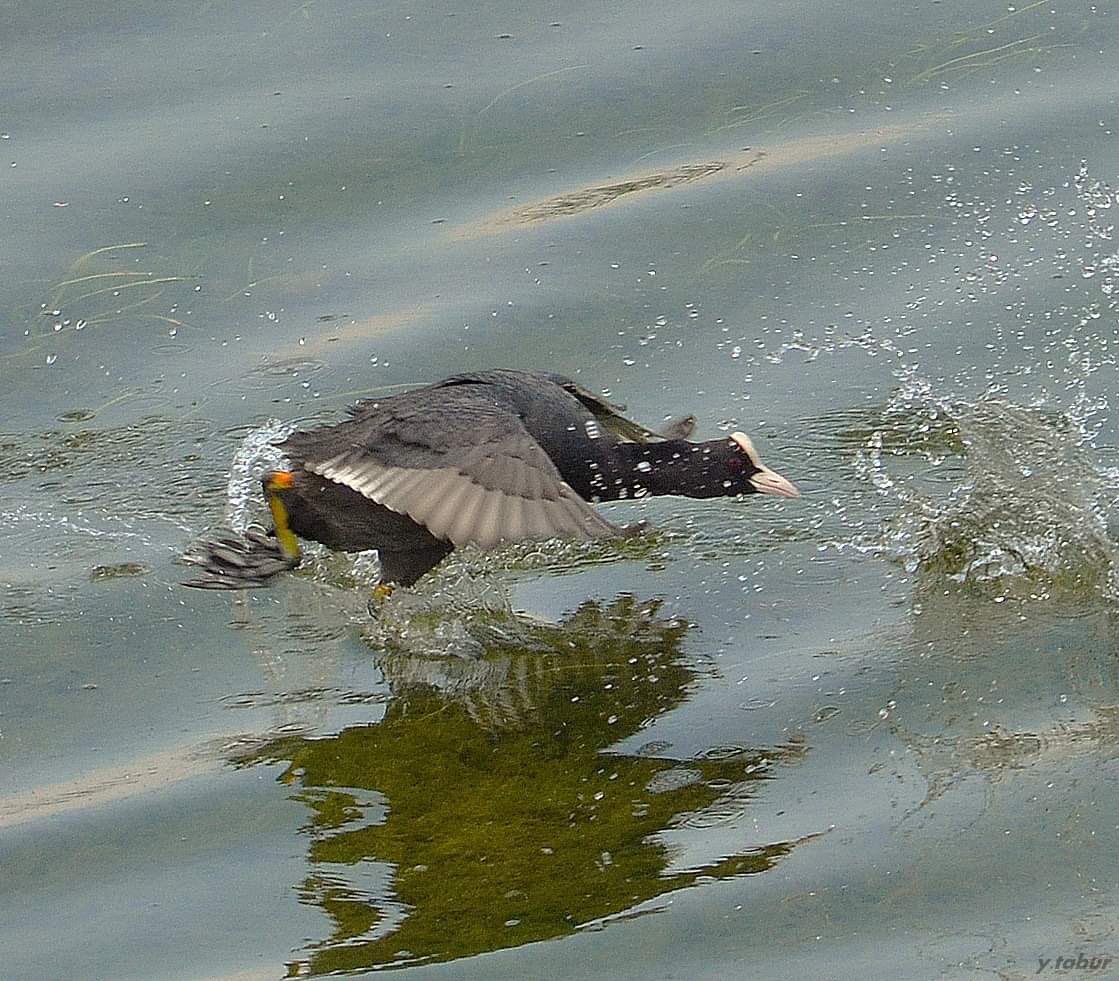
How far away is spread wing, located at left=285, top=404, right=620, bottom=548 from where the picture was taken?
4613mm

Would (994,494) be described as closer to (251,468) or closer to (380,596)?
(380,596)

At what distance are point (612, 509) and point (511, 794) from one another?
1.47m

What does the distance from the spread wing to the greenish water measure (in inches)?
18.7

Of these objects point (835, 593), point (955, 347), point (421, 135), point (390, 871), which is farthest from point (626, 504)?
point (421, 135)

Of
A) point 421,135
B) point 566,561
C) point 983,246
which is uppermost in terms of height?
→ point 421,135

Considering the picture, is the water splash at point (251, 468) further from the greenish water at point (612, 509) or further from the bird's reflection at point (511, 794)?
the bird's reflection at point (511, 794)

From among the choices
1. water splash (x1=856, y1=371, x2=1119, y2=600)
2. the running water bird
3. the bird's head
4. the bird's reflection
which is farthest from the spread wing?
water splash (x1=856, y1=371, x2=1119, y2=600)

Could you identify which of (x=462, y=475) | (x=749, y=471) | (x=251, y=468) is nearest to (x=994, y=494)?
(x=749, y=471)

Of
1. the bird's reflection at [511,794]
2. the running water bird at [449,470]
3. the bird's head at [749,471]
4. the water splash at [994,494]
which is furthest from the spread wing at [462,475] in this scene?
the water splash at [994,494]

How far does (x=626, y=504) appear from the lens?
18.6 feet

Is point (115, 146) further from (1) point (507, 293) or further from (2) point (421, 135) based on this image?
(1) point (507, 293)

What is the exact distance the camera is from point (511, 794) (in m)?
4.36

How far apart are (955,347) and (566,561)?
5.53 ft

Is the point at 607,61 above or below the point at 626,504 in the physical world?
above
